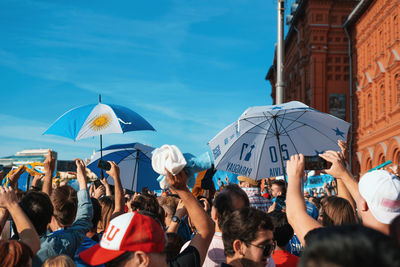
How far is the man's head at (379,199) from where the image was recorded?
2.80 metres

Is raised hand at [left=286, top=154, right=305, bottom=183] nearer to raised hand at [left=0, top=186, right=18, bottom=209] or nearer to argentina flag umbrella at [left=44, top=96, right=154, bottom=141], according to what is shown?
raised hand at [left=0, top=186, right=18, bottom=209]

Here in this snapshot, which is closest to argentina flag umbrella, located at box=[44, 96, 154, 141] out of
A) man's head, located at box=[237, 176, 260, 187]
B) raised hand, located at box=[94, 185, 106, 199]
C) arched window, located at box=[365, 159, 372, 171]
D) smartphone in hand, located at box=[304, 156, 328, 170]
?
raised hand, located at box=[94, 185, 106, 199]

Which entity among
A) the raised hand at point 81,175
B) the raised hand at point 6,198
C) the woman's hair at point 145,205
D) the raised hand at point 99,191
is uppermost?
the raised hand at point 81,175

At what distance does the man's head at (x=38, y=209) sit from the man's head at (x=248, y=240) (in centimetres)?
142

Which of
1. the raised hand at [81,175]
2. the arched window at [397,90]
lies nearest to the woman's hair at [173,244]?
the raised hand at [81,175]

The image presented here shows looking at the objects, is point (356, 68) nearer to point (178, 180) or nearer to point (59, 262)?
point (178, 180)

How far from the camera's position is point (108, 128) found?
6871 mm

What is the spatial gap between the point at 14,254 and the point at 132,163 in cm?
660

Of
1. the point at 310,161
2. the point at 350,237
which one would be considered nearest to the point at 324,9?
the point at 310,161

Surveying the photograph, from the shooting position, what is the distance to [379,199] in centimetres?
283

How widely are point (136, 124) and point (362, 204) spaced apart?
485 cm

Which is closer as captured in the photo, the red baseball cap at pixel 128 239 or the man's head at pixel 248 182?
the red baseball cap at pixel 128 239

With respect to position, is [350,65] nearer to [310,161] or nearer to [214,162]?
[214,162]

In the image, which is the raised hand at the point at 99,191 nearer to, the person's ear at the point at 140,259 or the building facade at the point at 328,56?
the person's ear at the point at 140,259
